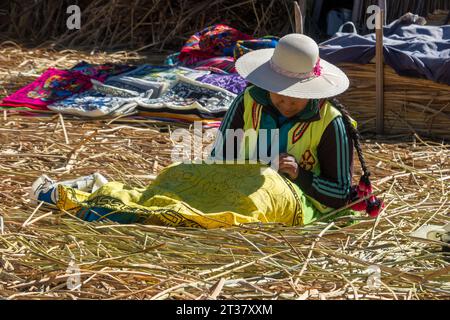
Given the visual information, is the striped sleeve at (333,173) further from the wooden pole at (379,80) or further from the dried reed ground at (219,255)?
the wooden pole at (379,80)

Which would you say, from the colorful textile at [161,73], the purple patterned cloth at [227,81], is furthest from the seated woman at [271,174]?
the colorful textile at [161,73]

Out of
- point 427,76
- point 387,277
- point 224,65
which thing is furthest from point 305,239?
point 224,65

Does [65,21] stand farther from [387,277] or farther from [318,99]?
[387,277]

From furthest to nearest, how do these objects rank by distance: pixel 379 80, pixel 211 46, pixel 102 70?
pixel 211 46
pixel 102 70
pixel 379 80

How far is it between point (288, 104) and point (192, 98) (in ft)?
7.31

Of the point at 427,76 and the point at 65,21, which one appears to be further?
the point at 65,21

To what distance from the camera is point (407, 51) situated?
6.03 m

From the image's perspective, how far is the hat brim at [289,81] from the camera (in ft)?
13.0

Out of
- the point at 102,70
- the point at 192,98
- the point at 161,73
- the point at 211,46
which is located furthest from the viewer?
the point at 211,46

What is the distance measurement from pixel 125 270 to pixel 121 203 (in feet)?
1.93

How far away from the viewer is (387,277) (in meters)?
3.41

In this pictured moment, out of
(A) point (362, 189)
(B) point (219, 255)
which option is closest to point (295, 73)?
(A) point (362, 189)

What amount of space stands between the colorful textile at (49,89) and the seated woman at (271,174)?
7.27ft

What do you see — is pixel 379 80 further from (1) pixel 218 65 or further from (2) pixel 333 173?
(2) pixel 333 173
